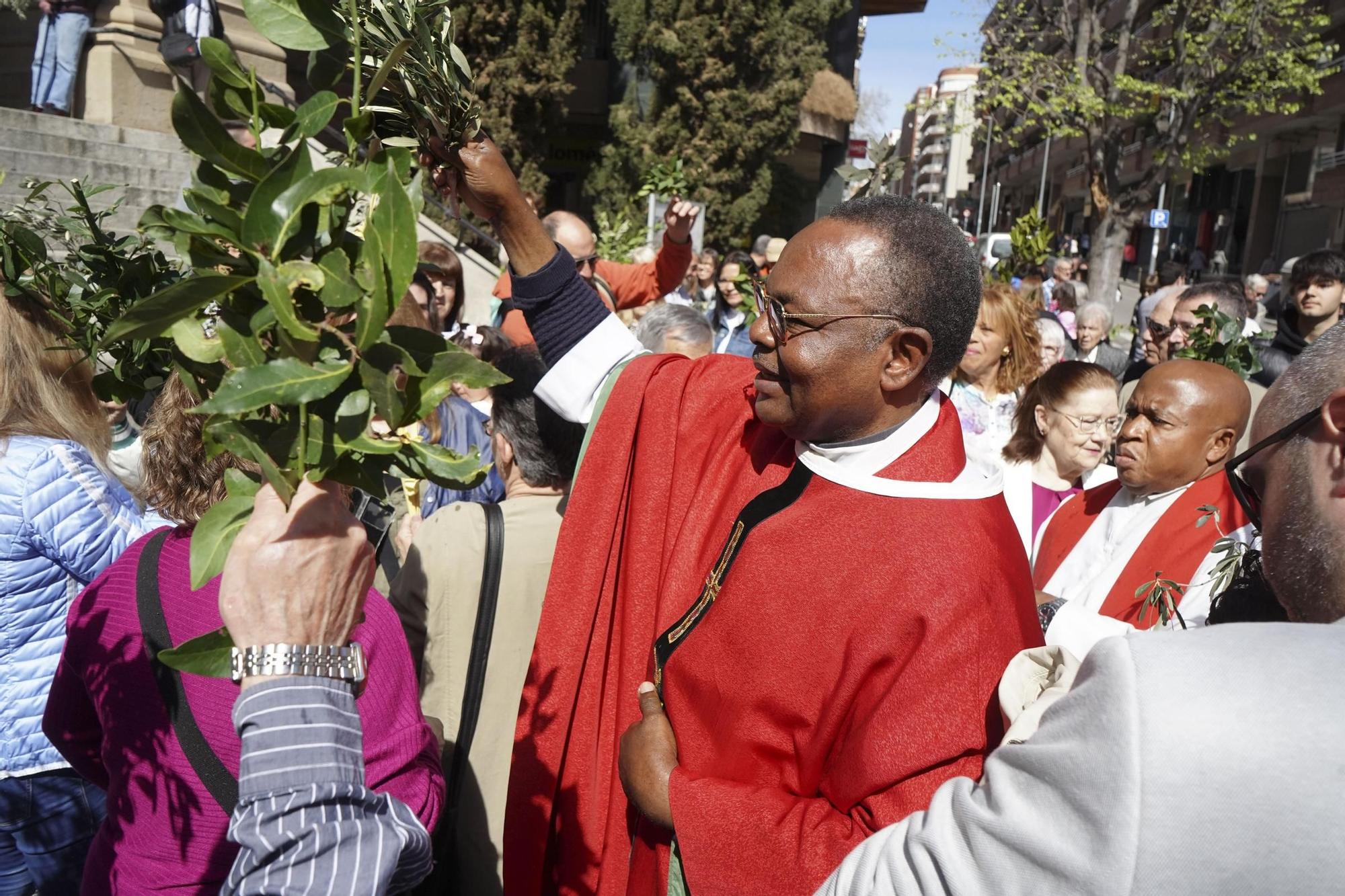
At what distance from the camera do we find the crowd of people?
103 cm

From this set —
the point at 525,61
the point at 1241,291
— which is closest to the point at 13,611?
the point at 1241,291

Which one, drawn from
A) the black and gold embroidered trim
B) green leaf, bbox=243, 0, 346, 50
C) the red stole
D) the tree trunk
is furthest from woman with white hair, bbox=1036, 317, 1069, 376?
the tree trunk

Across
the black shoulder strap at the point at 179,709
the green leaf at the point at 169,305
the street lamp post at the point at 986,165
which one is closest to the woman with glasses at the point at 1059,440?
the black shoulder strap at the point at 179,709

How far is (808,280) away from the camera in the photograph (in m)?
1.99

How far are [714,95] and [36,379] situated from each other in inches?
631

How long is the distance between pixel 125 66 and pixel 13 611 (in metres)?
10.3

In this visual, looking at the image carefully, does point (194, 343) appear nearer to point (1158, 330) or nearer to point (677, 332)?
point (677, 332)

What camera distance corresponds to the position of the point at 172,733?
66.1 inches

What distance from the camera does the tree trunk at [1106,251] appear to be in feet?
71.7

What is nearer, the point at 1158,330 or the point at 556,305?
the point at 556,305

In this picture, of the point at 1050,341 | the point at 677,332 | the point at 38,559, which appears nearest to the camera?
the point at 38,559

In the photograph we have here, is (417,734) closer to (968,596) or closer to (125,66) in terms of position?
(968,596)

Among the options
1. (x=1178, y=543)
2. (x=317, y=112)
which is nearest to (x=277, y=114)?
(x=317, y=112)

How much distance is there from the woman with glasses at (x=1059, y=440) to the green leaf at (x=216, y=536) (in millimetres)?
3209
